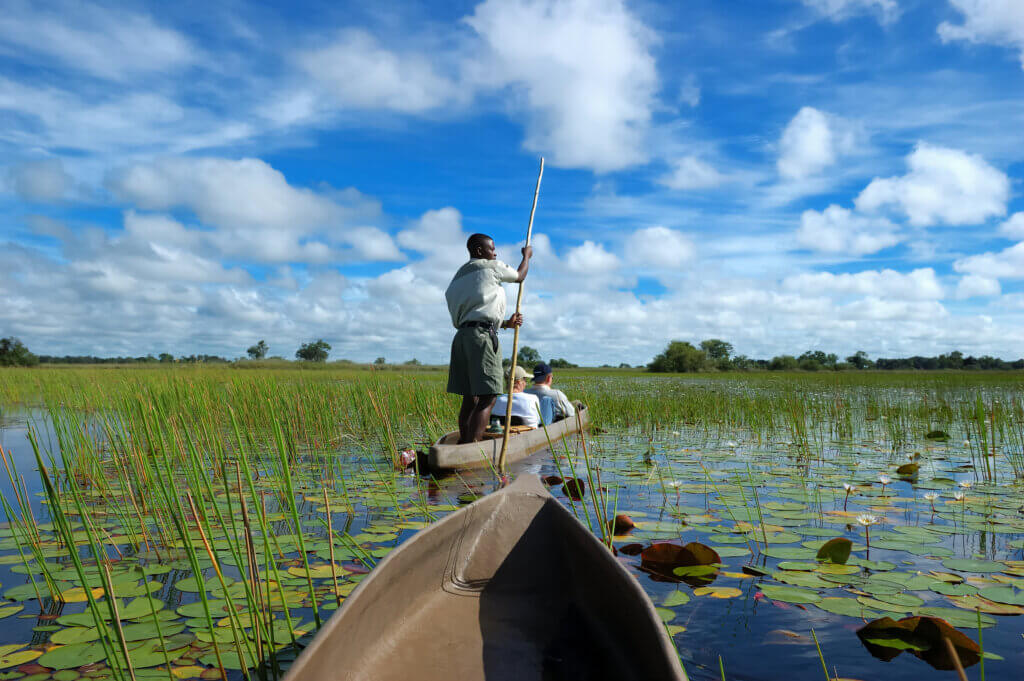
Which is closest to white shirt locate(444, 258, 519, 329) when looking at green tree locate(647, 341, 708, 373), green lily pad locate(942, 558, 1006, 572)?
green lily pad locate(942, 558, 1006, 572)

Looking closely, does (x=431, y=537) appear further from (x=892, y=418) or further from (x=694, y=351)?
(x=694, y=351)

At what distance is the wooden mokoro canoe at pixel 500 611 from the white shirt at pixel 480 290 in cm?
269

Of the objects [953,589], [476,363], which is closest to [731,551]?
[953,589]

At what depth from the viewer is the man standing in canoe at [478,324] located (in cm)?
493

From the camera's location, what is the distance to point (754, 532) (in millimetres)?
2951

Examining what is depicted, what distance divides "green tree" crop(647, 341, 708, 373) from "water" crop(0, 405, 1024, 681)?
116ft

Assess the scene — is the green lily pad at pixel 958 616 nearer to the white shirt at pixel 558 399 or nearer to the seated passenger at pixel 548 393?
the seated passenger at pixel 548 393

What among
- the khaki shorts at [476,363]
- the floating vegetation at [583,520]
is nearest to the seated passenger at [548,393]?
the floating vegetation at [583,520]

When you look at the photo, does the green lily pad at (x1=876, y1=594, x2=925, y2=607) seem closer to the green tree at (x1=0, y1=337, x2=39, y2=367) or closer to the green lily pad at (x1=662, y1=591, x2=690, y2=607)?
the green lily pad at (x1=662, y1=591, x2=690, y2=607)

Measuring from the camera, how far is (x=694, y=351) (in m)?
41.2

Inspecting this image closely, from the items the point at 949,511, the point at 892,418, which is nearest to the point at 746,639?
the point at 949,511

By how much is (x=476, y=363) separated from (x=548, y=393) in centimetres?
210

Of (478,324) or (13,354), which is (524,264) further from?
(13,354)

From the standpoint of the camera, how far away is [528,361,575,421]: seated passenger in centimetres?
687
